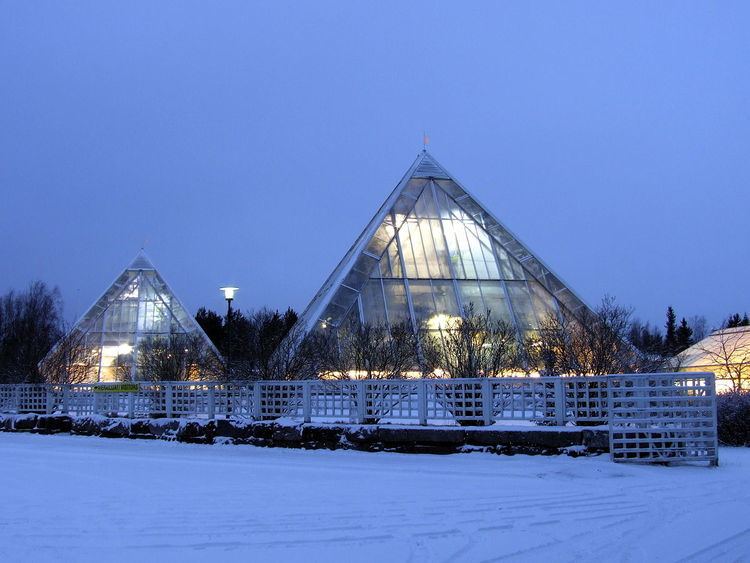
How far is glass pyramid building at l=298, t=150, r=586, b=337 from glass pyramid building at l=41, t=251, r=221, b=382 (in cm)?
1339

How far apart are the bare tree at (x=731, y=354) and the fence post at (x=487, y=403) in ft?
45.1

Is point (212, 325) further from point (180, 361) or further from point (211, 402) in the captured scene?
point (211, 402)

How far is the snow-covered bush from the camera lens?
46.0 feet

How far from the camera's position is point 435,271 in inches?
1235

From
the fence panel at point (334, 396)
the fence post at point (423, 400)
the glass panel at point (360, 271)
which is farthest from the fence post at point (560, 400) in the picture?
Answer: the glass panel at point (360, 271)

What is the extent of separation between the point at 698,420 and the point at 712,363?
17.7 meters

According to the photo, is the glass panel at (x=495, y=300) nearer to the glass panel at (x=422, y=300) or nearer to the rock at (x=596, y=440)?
the glass panel at (x=422, y=300)

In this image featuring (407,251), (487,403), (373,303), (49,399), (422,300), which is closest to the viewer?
(487,403)

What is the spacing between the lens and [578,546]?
6.10 m

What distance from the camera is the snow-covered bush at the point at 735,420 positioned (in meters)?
14.0

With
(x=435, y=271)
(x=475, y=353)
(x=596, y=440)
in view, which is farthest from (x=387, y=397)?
(x=435, y=271)

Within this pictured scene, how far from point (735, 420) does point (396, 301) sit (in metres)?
16.3

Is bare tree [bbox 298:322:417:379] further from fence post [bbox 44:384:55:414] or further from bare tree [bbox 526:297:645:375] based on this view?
fence post [bbox 44:384:55:414]

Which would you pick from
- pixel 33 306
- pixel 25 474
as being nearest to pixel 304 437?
pixel 25 474
